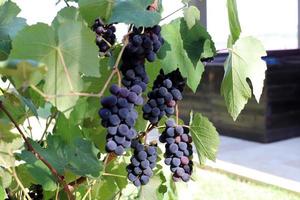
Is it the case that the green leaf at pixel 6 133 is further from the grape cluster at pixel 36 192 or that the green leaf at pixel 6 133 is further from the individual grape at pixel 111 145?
the grape cluster at pixel 36 192

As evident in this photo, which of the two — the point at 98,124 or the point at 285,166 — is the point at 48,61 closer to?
the point at 98,124

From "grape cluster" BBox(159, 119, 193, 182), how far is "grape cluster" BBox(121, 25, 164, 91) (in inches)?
4.1

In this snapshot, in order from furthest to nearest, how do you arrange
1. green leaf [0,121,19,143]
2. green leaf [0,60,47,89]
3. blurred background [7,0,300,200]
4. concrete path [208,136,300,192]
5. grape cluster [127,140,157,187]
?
1. concrete path [208,136,300,192]
2. blurred background [7,0,300,200]
3. grape cluster [127,140,157,187]
4. green leaf [0,121,19,143]
5. green leaf [0,60,47,89]

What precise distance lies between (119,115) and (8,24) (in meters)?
0.20

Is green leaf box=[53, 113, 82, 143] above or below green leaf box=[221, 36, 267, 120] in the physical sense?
Result: below

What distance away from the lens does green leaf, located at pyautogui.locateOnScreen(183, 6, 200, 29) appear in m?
0.58

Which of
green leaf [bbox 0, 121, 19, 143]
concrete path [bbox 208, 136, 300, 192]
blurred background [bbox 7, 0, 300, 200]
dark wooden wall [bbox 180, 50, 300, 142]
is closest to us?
green leaf [bbox 0, 121, 19, 143]

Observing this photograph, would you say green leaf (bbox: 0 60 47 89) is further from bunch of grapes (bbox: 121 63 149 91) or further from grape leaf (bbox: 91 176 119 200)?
grape leaf (bbox: 91 176 119 200)

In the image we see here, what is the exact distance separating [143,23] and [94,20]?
4.1 inches

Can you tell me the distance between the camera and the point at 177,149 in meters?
0.58

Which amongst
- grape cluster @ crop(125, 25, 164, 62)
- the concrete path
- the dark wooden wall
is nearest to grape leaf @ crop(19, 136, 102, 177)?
grape cluster @ crop(125, 25, 164, 62)

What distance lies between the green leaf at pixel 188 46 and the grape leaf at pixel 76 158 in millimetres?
128

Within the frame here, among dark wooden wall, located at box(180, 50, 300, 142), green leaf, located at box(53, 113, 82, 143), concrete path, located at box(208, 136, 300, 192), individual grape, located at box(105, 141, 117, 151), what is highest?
individual grape, located at box(105, 141, 117, 151)

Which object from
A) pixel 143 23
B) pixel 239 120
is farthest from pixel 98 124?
pixel 239 120
